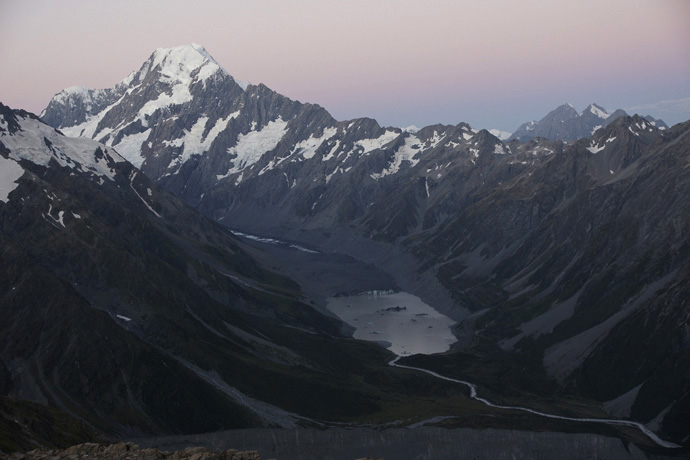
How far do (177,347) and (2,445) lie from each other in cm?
10331

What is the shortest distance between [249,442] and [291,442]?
24.2ft

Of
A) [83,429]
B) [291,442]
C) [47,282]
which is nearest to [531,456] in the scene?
[291,442]

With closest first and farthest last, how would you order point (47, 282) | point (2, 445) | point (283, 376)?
point (2, 445), point (47, 282), point (283, 376)

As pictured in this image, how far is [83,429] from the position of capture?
12669 centimetres

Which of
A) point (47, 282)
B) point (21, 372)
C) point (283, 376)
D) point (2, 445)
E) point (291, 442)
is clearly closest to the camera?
point (2, 445)

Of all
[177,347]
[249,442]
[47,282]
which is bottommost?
Answer: [249,442]

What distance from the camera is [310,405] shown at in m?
183

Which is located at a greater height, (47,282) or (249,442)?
(47,282)

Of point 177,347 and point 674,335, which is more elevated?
point 674,335

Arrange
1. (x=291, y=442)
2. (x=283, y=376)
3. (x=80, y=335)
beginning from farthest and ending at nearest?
(x=283, y=376), (x=80, y=335), (x=291, y=442)

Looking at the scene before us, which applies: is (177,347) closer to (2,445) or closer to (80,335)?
(80,335)

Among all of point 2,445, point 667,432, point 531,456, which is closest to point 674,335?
point 667,432

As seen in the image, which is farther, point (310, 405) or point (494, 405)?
point (494, 405)

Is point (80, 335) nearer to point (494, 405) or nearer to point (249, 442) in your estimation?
point (249, 442)
